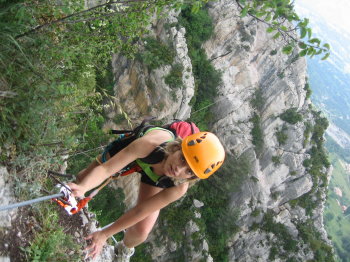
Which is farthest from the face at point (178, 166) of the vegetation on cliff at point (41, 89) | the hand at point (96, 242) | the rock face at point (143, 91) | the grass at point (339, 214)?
A: the grass at point (339, 214)

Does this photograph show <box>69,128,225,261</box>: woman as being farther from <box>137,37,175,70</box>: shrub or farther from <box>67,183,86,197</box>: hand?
<box>137,37,175,70</box>: shrub

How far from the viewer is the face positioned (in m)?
3.00

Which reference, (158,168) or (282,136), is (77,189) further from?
(282,136)

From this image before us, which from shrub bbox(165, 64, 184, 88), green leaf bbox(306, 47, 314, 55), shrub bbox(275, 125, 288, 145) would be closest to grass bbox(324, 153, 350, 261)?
shrub bbox(275, 125, 288, 145)

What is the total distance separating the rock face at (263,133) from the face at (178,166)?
19145mm

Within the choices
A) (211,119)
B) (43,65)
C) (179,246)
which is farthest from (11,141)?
(211,119)

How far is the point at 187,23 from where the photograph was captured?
25141 mm

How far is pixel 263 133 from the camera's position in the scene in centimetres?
2889

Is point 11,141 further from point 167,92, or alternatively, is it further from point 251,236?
point 251,236

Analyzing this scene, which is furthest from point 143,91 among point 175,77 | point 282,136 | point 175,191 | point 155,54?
point 175,191

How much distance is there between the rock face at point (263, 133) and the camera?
26.4 metres

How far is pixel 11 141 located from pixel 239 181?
25.6 metres

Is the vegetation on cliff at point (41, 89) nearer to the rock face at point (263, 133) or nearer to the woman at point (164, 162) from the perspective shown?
the woman at point (164, 162)

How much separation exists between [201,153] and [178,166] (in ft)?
1.03
